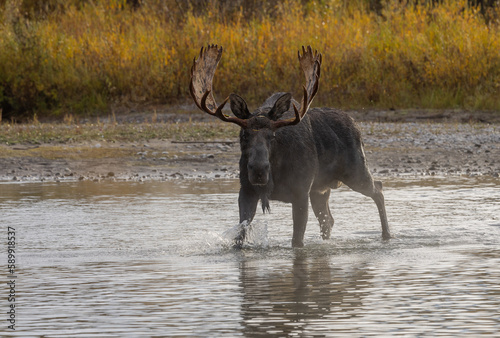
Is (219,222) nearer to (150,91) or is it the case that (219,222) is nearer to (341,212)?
(341,212)

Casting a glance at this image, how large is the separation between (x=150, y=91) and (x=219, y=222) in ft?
37.9

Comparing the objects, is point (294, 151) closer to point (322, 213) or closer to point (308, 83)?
point (308, 83)

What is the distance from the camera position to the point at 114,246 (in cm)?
859

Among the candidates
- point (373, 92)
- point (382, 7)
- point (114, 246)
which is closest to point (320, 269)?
point (114, 246)

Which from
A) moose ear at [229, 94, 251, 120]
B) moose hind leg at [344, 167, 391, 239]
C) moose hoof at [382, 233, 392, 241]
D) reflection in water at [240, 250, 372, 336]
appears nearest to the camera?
reflection in water at [240, 250, 372, 336]

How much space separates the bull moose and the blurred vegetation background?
36.0ft

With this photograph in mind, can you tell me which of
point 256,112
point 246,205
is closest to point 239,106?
point 256,112

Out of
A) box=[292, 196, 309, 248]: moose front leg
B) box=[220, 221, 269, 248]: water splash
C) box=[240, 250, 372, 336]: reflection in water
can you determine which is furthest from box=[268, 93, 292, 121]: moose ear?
box=[240, 250, 372, 336]: reflection in water

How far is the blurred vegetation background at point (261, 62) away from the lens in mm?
20391

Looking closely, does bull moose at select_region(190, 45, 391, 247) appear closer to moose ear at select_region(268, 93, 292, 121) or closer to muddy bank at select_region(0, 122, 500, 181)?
moose ear at select_region(268, 93, 292, 121)

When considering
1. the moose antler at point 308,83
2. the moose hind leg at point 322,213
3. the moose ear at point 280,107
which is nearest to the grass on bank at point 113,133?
the moose hind leg at point 322,213

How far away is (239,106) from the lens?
26.2ft

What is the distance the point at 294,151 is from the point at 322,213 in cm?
125

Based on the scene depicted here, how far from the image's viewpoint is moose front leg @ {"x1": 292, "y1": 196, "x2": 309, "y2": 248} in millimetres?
8320
